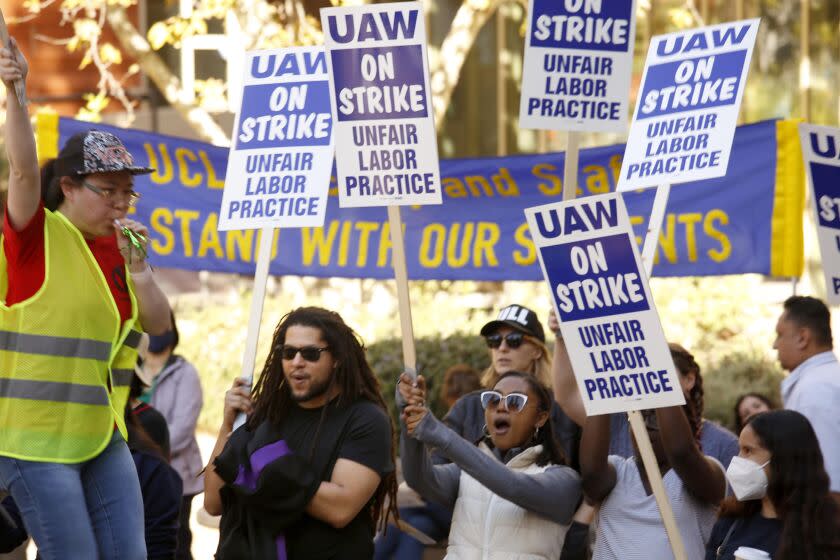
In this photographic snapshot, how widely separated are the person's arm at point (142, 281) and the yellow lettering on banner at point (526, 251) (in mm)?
4637

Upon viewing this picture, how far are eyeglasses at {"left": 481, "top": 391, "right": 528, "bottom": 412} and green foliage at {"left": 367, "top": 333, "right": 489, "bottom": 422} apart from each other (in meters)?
5.44

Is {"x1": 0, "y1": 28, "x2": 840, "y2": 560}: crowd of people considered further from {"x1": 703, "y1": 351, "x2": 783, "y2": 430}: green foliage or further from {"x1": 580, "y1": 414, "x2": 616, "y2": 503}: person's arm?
{"x1": 703, "y1": 351, "x2": 783, "y2": 430}: green foliage

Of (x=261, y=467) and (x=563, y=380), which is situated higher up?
(x=563, y=380)

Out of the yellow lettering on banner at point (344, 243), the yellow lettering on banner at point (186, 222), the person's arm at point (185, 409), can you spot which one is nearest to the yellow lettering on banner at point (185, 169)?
the yellow lettering on banner at point (186, 222)

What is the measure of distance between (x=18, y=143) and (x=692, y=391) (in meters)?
3.09

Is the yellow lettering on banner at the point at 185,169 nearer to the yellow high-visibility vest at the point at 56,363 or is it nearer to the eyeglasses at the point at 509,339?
the eyeglasses at the point at 509,339

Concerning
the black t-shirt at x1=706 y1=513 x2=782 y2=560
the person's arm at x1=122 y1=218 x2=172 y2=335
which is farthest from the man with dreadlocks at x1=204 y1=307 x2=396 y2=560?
the black t-shirt at x1=706 y1=513 x2=782 y2=560

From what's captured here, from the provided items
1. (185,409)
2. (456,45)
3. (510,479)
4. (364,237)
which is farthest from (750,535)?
(456,45)

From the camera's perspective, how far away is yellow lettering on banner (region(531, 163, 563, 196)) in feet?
32.2

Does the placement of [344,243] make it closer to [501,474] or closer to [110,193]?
[501,474]

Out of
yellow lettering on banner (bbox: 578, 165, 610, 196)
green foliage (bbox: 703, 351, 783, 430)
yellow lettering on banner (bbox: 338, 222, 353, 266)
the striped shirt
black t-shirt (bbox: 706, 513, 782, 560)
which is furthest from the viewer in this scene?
green foliage (bbox: 703, 351, 783, 430)

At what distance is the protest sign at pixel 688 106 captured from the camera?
6785 mm

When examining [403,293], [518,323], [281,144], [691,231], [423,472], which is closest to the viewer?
[423,472]

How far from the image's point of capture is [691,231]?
9258 millimetres
